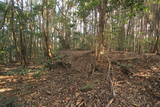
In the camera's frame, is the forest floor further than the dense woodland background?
No

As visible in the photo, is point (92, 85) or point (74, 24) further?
point (74, 24)

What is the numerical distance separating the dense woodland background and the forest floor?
137 cm

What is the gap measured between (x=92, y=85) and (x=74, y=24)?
10226mm

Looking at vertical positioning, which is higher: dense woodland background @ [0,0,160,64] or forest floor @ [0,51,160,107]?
dense woodland background @ [0,0,160,64]

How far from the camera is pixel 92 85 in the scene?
5.64m

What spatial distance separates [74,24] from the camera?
49.1ft

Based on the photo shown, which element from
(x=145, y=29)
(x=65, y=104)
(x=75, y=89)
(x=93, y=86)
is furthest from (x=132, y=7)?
(x=145, y=29)

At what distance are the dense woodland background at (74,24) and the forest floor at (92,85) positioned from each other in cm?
137

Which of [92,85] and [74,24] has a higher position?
[74,24]

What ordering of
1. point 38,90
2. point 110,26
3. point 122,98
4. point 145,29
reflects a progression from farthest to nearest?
1. point 145,29
2. point 110,26
3. point 38,90
4. point 122,98

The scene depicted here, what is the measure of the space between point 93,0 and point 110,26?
7.47 meters

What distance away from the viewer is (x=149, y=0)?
24.4 feet

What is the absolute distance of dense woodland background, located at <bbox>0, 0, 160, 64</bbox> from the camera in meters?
8.46

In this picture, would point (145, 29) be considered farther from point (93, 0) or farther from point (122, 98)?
point (122, 98)
